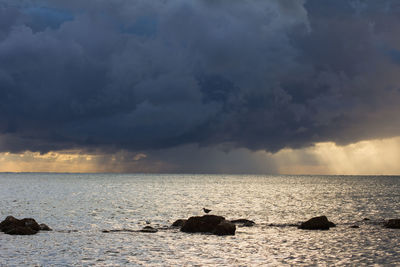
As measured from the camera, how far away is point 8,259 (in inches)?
1109

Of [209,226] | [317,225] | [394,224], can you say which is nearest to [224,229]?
[209,226]

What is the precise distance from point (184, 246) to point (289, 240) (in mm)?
9785

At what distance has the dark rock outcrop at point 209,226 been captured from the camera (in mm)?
39281

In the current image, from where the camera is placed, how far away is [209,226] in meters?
41.0

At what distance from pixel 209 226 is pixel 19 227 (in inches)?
714

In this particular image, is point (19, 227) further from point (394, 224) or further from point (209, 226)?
point (394, 224)

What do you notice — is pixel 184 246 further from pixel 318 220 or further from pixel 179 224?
pixel 318 220

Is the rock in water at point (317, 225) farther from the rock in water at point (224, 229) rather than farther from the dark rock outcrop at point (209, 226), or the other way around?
the rock in water at point (224, 229)

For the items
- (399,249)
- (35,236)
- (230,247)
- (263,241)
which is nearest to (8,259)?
(35,236)

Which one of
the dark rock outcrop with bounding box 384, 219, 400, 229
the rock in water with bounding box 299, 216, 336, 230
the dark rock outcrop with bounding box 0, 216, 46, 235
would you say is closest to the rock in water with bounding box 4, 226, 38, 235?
the dark rock outcrop with bounding box 0, 216, 46, 235

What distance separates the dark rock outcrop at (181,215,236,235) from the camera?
39281 millimetres

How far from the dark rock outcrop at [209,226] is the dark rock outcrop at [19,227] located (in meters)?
14.5

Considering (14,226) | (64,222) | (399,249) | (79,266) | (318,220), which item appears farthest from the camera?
(64,222)

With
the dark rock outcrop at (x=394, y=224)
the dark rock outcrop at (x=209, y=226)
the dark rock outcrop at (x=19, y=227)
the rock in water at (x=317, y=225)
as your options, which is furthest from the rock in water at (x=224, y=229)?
the dark rock outcrop at (x=394, y=224)
